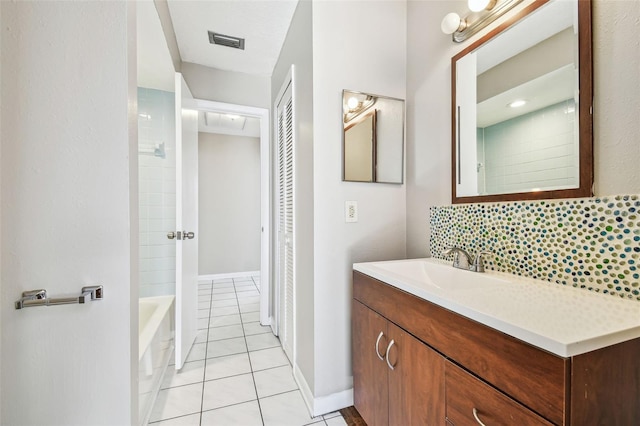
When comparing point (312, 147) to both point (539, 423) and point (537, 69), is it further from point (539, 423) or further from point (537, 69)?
point (539, 423)

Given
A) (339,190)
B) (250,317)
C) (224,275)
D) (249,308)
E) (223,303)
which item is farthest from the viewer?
(224,275)

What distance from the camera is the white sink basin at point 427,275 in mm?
1024

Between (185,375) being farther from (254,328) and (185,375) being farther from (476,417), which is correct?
(476,417)

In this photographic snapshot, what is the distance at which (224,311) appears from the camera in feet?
9.85

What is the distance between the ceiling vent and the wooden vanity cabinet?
7.27ft

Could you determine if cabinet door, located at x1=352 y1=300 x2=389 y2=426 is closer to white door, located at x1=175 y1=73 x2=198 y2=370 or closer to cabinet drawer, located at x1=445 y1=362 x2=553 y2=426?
cabinet drawer, located at x1=445 y1=362 x2=553 y2=426

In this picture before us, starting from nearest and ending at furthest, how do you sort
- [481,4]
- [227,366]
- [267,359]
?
[481,4] → [227,366] → [267,359]

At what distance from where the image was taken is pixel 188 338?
2049mm

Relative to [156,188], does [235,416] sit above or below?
below

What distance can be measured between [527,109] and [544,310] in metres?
0.79

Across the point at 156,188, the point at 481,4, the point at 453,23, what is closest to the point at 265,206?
the point at 156,188

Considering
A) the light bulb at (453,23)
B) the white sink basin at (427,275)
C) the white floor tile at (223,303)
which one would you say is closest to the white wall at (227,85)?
the light bulb at (453,23)

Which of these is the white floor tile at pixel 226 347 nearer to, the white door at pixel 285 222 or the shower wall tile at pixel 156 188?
the white door at pixel 285 222

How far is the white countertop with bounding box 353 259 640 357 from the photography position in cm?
54
